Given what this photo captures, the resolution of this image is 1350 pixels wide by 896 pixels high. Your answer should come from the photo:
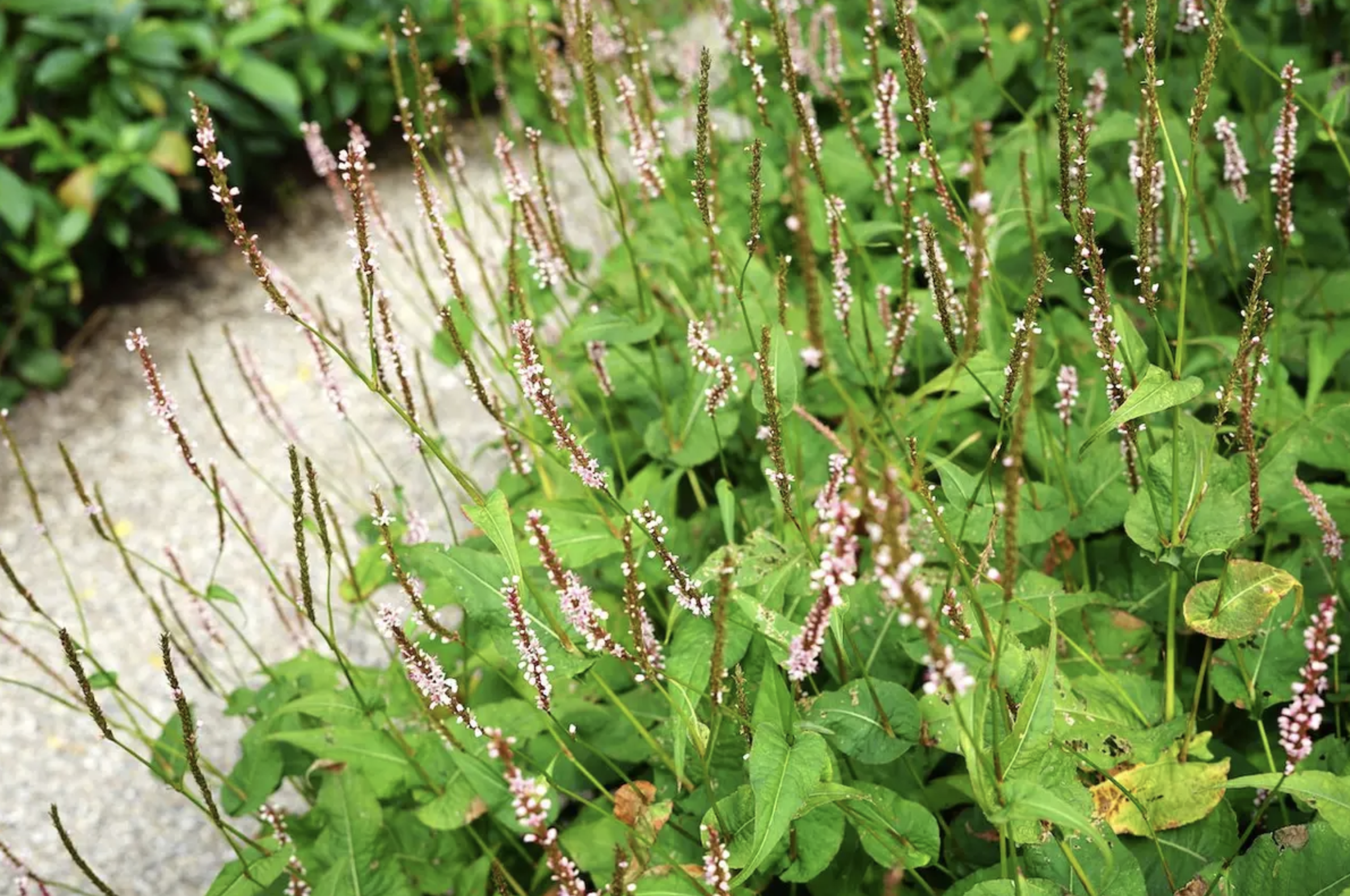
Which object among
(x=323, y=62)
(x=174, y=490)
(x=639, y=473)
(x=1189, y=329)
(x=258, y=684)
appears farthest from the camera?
(x=323, y=62)

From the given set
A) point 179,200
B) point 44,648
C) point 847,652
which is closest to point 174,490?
point 44,648

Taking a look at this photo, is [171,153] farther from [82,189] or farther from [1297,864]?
[1297,864]

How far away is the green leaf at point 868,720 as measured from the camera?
184cm

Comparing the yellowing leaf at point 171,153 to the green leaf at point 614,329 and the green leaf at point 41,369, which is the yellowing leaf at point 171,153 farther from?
the green leaf at point 614,329

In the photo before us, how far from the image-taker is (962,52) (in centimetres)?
446

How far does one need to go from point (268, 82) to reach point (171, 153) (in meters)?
0.53

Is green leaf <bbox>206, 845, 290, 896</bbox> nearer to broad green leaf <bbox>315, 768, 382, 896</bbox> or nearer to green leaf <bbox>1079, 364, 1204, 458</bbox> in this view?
broad green leaf <bbox>315, 768, 382, 896</bbox>

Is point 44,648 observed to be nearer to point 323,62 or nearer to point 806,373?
point 806,373

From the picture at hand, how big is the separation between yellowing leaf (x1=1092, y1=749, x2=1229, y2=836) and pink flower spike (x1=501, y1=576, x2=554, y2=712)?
0.94m

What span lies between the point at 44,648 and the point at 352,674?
1.93 metres

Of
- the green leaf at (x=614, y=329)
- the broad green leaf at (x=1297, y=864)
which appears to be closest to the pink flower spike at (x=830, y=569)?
the broad green leaf at (x=1297, y=864)

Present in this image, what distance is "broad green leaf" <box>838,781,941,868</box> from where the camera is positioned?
5.93ft

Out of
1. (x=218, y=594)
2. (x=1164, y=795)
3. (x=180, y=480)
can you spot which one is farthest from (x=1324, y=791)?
(x=180, y=480)

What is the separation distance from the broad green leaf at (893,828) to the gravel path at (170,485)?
1.75m
